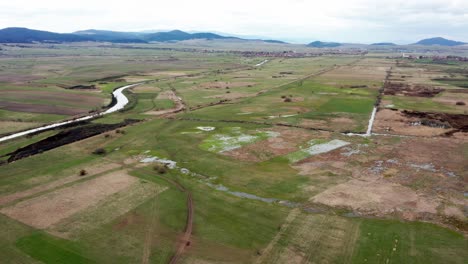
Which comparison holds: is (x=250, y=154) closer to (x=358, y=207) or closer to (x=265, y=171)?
(x=265, y=171)

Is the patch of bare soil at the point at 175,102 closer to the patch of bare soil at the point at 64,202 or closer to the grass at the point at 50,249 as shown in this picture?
the patch of bare soil at the point at 64,202

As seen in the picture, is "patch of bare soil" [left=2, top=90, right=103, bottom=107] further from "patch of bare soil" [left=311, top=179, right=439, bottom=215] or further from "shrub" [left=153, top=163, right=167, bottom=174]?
"patch of bare soil" [left=311, top=179, right=439, bottom=215]

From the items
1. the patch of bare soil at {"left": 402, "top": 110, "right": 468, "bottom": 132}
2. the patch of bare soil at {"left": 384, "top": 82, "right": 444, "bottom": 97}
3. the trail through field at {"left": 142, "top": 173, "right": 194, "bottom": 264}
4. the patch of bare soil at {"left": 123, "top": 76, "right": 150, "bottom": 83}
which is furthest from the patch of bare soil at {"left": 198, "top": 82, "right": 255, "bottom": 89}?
the trail through field at {"left": 142, "top": 173, "right": 194, "bottom": 264}

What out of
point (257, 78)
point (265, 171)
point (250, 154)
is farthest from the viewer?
point (257, 78)

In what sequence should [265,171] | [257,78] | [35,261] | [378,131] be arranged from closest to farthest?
1. [35,261]
2. [265,171]
3. [378,131]
4. [257,78]

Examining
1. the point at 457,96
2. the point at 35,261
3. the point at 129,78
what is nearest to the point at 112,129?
the point at 35,261

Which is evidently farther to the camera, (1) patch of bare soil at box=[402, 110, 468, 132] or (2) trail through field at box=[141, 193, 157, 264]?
(1) patch of bare soil at box=[402, 110, 468, 132]
